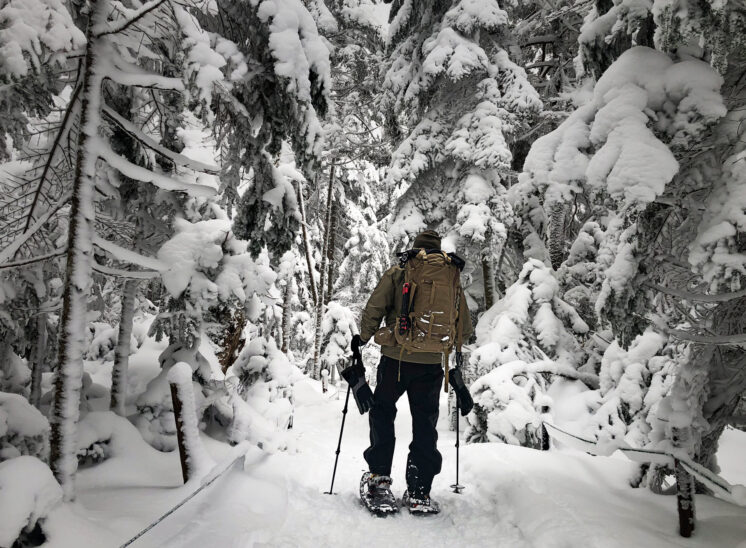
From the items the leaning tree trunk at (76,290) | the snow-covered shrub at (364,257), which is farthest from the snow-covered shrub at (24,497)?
the snow-covered shrub at (364,257)

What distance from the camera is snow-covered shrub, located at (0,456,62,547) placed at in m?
2.17

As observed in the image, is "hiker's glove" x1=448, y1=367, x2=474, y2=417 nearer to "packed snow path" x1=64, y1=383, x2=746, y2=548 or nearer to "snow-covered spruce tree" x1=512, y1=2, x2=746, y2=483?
"packed snow path" x1=64, y1=383, x2=746, y2=548

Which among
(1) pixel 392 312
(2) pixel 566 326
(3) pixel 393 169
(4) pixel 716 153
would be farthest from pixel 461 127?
(4) pixel 716 153

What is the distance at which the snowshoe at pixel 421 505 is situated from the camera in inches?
165

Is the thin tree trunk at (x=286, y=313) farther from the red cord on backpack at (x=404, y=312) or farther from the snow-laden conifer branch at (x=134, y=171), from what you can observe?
the snow-laden conifer branch at (x=134, y=171)

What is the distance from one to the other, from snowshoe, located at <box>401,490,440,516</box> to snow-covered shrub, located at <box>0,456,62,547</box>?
2965mm

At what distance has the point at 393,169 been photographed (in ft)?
35.5

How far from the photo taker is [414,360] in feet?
14.9

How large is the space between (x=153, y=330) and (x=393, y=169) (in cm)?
712

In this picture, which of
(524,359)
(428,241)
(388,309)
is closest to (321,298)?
(524,359)

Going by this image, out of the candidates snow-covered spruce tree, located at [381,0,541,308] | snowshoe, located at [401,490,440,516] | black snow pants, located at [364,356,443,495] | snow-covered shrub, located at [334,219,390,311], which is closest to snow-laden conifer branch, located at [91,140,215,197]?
black snow pants, located at [364,356,443,495]

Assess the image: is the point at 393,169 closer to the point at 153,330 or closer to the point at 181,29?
the point at 153,330

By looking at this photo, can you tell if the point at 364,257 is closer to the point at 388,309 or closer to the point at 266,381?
the point at 266,381

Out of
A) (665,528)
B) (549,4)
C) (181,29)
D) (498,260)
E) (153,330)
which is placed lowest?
Answer: (665,528)
